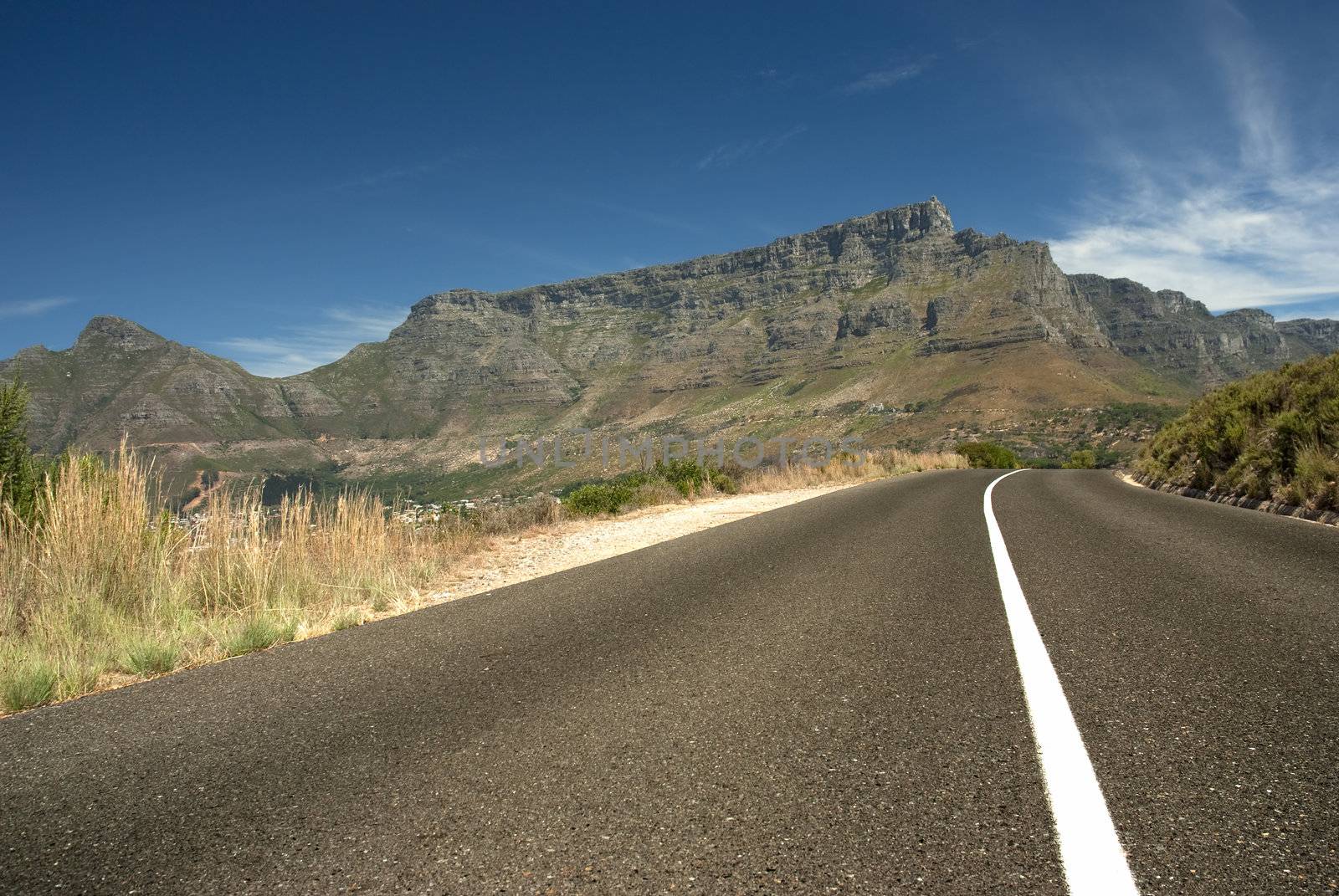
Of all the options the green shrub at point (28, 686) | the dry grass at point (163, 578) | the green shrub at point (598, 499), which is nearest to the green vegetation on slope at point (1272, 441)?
the green shrub at point (598, 499)

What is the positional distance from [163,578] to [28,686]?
1.75 m

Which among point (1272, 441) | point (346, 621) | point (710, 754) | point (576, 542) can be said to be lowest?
point (576, 542)

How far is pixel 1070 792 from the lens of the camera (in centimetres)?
211

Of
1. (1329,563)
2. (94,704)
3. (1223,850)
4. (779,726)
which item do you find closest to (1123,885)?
(1223,850)

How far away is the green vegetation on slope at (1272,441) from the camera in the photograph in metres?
9.55

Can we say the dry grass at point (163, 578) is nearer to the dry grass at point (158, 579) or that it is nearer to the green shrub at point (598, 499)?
the dry grass at point (158, 579)

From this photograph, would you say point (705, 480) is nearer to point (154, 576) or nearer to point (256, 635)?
point (154, 576)

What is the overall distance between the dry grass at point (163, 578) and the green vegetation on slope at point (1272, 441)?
11863 mm

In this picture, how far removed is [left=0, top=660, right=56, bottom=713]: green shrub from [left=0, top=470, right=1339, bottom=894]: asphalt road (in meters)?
0.27

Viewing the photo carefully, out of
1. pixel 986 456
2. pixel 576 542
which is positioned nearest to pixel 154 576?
pixel 576 542

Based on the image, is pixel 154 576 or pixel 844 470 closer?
pixel 154 576

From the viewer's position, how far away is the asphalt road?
6.15 feet

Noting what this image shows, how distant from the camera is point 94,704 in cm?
345

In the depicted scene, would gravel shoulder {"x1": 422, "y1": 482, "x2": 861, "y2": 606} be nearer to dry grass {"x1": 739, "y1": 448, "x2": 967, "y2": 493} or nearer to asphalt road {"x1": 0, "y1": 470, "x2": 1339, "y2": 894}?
asphalt road {"x1": 0, "y1": 470, "x2": 1339, "y2": 894}
